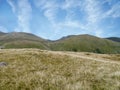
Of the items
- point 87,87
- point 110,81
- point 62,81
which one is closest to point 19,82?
point 62,81

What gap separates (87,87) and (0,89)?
4.89 m

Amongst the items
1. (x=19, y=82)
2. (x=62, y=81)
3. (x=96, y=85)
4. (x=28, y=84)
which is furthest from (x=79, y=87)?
(x=19, y=82)

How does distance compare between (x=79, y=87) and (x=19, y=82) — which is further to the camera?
(x=19, y=82)

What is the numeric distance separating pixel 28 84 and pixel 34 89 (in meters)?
1.42

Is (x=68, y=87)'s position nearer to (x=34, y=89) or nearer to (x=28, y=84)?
(x=34, y=89)

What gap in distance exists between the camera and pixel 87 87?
1135 cm

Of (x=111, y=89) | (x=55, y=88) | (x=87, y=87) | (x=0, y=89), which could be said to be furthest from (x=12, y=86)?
(x=111, y=89)

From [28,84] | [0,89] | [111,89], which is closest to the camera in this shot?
[111,89]

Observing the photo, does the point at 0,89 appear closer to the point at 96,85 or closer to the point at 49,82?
the point at 49,82

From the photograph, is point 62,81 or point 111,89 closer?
point 111,89

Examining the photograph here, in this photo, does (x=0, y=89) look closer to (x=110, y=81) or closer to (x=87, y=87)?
(x=87, y=87)

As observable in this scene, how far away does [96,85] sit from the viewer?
12047mm

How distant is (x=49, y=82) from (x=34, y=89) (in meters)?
1.86

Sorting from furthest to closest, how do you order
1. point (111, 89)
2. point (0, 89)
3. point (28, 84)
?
point (28, 84) < point (0, 89) < point (111, 89)
